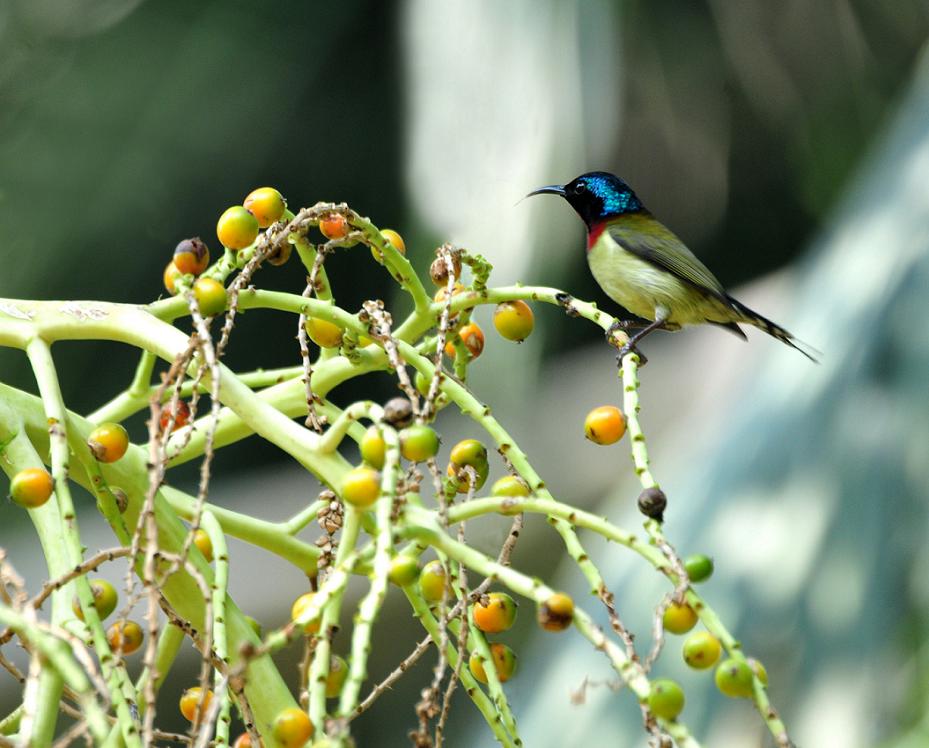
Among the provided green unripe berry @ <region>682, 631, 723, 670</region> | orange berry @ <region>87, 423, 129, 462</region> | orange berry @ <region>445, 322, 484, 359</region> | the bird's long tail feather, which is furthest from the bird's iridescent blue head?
green unripe berry @ <region>682, 631, 723, 670</region>

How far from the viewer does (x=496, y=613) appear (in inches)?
28.0

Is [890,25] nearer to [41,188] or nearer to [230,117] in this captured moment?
[230,117]

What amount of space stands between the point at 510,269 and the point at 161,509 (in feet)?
4.73

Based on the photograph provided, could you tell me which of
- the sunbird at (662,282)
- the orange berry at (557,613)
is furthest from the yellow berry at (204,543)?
the sunbird at (662,282)

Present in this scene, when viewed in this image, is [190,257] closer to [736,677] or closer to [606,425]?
[606,425]

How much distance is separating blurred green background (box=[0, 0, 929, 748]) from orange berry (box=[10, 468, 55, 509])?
386 millimetres

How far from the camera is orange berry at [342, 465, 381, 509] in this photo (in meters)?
0.54

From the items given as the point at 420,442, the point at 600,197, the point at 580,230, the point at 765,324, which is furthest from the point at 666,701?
the point at 580,230

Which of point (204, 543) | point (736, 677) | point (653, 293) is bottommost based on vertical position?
point (736, 677)

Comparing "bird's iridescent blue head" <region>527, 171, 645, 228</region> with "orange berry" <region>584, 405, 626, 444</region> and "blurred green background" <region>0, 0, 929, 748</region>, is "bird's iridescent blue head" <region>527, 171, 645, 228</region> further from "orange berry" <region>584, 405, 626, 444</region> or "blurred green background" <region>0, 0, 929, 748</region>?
"orange berry" <region>584, 405, 626, 444</region>

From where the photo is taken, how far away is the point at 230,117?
314 cm

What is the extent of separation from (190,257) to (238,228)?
0.23 feet

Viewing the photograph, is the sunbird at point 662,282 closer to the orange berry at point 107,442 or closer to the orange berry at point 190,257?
the orange berry at point 190,257

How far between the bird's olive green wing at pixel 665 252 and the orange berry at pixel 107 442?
0.82 m
